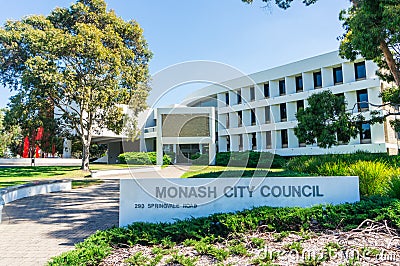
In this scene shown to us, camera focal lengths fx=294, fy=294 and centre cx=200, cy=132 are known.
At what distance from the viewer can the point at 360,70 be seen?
2462 centimetres

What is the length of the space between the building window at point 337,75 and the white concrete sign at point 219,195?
908 inches

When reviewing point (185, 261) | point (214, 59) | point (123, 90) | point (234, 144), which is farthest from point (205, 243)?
point (234, 144)

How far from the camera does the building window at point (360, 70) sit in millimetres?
24439

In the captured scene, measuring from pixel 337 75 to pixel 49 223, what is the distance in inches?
1023

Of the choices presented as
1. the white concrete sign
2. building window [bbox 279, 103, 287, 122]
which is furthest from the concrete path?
building window [bbox 279, 103, 287, 122]

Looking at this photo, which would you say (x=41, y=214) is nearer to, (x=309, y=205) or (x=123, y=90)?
(x=309, y=205)

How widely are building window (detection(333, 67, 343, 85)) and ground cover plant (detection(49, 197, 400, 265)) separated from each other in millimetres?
23378

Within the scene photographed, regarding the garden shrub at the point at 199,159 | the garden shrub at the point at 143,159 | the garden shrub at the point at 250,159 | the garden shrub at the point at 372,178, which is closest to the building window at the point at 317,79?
the garden shrub at the point at 250,159

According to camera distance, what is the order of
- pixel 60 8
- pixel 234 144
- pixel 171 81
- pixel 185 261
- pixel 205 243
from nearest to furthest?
pixel 185 261
pixel 205 243
pixel 171 81
pixel 60 8
pixel 234 144

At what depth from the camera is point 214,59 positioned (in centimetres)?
1068

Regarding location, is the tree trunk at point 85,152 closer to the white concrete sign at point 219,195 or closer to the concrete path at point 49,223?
the concrete path at point 49,223

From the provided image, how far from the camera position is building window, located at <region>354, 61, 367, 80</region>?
24.4 metres

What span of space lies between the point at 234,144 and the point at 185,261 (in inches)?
1168

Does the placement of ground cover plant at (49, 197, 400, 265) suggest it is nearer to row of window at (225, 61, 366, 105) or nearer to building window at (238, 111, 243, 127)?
row of window at (225, 61, 366, 105)
